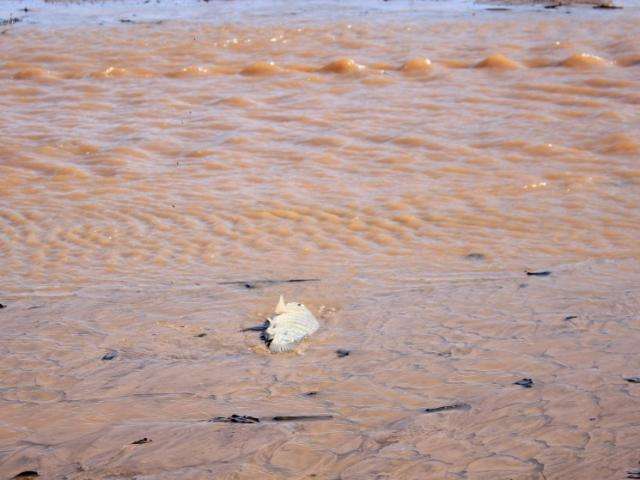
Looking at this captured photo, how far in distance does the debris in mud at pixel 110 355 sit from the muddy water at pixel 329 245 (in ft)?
0.11

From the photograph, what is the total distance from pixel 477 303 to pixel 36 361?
2082mm

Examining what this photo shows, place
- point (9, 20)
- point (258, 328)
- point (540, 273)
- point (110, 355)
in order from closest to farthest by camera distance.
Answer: point (110, 355)
point (258, 328)
point (540, 273)
point (9, 20)

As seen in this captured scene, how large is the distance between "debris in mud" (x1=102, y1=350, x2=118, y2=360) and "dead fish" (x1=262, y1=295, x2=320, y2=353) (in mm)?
665

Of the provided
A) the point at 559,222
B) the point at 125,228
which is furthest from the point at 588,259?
the point at 125,228

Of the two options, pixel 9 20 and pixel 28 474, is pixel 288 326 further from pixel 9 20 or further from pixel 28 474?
pixel 9 20

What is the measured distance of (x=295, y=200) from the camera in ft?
19.9

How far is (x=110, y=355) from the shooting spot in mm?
3707

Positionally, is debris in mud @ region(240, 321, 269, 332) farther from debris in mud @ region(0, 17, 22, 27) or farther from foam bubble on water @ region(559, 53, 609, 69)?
debris in mud @ region(0, 17, 22, 27)

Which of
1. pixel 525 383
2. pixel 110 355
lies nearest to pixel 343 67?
pixel 110 355

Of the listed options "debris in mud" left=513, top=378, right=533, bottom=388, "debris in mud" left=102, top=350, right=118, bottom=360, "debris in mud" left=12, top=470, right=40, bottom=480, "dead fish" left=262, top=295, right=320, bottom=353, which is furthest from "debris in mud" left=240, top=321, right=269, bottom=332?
"debris in mud" left=12, top=470, right=40, bottom=480

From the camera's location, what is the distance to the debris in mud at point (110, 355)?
3.67m

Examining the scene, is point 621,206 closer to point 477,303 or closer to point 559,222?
point 559,222

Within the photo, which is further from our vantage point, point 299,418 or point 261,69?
point 261,69

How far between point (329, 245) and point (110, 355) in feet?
6.36
